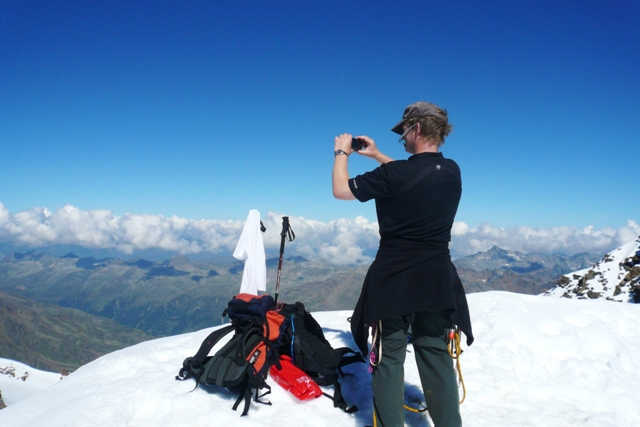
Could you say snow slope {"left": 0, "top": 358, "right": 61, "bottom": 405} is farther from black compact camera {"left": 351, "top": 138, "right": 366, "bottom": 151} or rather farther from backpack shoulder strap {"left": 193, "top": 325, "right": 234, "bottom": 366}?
black compact camera {"left": 351, "top": 138, "right": 366, "bottom": 151}

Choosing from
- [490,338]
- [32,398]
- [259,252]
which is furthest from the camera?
[259,252]

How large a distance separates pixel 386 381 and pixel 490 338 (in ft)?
15.0

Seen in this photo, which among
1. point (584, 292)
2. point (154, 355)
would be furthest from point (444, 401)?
point (584, 292)

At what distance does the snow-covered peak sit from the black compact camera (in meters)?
27.3

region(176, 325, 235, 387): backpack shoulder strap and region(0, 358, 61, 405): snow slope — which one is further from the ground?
region(176, 325, 235, 387): backpack shoulder strap

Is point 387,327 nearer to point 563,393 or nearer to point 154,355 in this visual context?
point 563,393


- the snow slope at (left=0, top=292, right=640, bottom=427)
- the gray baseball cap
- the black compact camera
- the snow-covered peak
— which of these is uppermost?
the gray baseball cap

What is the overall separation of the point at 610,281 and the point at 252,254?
1328 inches

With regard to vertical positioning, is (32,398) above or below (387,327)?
below

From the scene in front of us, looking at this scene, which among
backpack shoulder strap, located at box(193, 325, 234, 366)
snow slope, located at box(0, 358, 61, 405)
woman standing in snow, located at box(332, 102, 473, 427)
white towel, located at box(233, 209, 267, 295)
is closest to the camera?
woman standing in snow, located at box(332, 102, 473, 427)

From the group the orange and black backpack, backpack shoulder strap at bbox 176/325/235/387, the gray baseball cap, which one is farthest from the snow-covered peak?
backpack shoulder strap at bbox 176/325/235/387

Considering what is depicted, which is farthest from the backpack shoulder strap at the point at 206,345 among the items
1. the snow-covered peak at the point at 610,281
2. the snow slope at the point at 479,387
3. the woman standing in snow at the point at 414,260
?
the snow-covered peak at the point at 610,281

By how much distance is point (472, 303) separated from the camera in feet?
31.2

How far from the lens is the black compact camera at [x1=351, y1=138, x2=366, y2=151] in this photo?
14.6 ft
